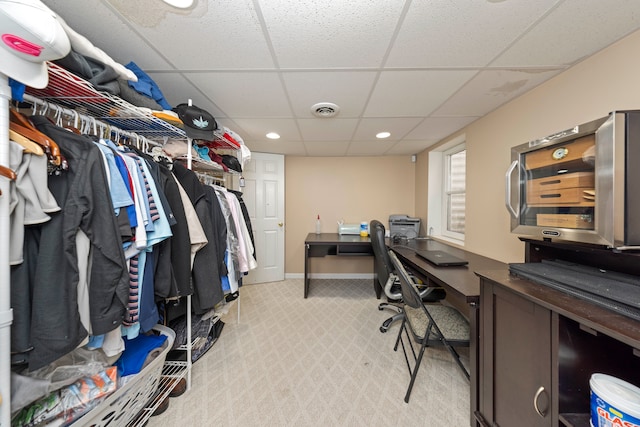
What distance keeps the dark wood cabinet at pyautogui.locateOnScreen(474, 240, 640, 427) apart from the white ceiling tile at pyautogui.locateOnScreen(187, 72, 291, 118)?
174 centimetres

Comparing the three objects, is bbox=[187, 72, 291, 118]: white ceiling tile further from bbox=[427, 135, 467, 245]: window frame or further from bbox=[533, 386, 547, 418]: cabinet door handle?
bbox=[427, 135, 467, 245]: window frame

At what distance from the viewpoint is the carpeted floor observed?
1.23m

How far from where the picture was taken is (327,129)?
225 centimetres

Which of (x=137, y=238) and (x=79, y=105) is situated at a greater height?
(x=79, y=105)

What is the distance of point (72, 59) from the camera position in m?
0.87

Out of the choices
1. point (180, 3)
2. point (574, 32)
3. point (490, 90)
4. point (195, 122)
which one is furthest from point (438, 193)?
point (180, 3)

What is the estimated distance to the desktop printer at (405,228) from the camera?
3020mm

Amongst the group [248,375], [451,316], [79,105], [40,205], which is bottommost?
[248,375]

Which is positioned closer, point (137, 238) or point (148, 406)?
point (137, 238)

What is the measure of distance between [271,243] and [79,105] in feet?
8.51

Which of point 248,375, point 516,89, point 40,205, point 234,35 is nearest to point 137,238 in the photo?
point 40,205

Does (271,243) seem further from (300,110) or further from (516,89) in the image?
(516,89)

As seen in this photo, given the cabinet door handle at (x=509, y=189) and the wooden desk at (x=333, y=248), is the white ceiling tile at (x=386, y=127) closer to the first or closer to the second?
the cabinet door handle at (x=509, y=189)

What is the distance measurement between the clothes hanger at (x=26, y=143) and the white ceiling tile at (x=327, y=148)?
2.30 metres
